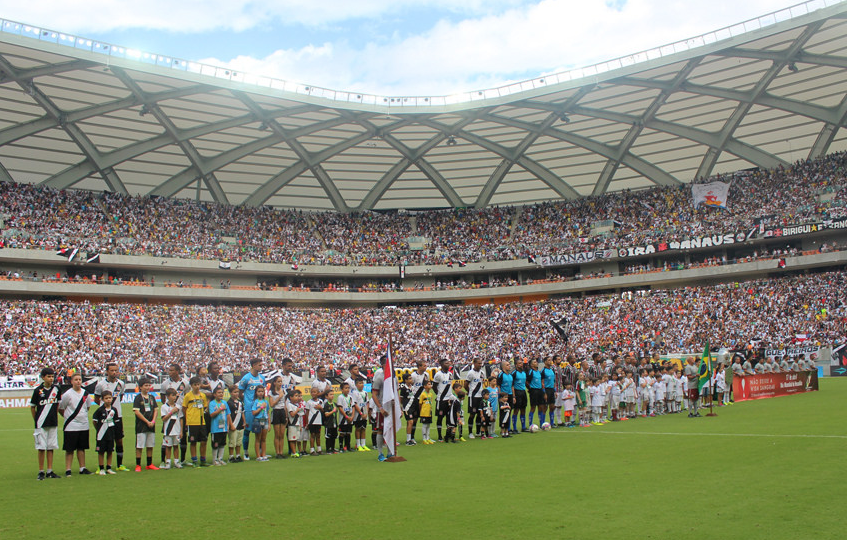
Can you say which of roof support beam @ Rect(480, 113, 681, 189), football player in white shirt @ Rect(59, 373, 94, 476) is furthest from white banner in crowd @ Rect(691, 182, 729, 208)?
football player in white shirt @ Rect(59, 373, 94, 476)

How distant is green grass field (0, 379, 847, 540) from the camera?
291 inches

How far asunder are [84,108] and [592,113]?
3294 centimetres

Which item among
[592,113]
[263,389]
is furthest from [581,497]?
[592,113]

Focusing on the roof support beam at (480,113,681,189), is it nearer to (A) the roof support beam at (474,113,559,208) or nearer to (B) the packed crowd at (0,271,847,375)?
(A) the roof support beam at (474,113,559,208)

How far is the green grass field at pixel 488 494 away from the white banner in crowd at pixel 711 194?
44199 mm

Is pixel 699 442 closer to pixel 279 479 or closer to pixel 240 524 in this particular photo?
pixel 279 479

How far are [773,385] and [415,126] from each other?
105ft

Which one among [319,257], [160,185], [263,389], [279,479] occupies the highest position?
[160,185]

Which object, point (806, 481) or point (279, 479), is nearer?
point (806, 481)

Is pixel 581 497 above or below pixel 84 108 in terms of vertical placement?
below

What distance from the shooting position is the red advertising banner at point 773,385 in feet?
84.4

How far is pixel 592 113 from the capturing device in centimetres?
4812

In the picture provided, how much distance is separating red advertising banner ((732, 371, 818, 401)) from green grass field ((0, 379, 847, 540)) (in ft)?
35.7

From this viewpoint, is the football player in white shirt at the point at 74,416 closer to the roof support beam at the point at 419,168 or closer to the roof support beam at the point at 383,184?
the roof support beam at the point at 419,168
